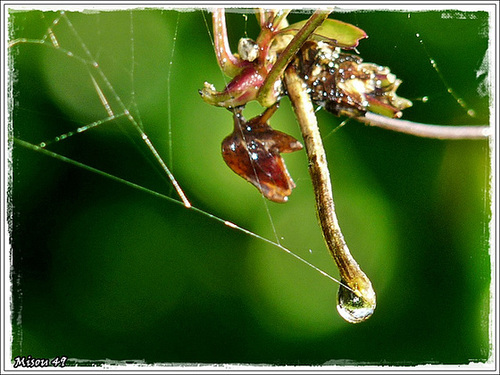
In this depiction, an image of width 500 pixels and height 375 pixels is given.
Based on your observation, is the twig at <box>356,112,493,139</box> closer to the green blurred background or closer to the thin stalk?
the thin stalk

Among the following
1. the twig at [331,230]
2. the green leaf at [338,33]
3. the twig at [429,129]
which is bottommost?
the twig at [331,230]

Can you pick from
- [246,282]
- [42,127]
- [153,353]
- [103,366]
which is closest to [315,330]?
[246,282]

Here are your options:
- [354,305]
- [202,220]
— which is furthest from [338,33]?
[202,220]

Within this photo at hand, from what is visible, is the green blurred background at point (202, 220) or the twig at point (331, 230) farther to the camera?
the green blurred background at point (202, 220)

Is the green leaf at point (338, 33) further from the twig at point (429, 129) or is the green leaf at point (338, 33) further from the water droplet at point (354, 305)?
the water droplet at point (354, 305)

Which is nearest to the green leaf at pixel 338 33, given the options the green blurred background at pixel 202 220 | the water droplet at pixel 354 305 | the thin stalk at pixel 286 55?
the thin stalk at pixel 286 55

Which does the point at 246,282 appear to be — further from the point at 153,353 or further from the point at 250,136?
the point at 250,136

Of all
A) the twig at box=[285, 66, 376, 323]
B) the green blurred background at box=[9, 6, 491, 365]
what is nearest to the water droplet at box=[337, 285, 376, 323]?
the twig at box=[285, 66, 376, 323]
